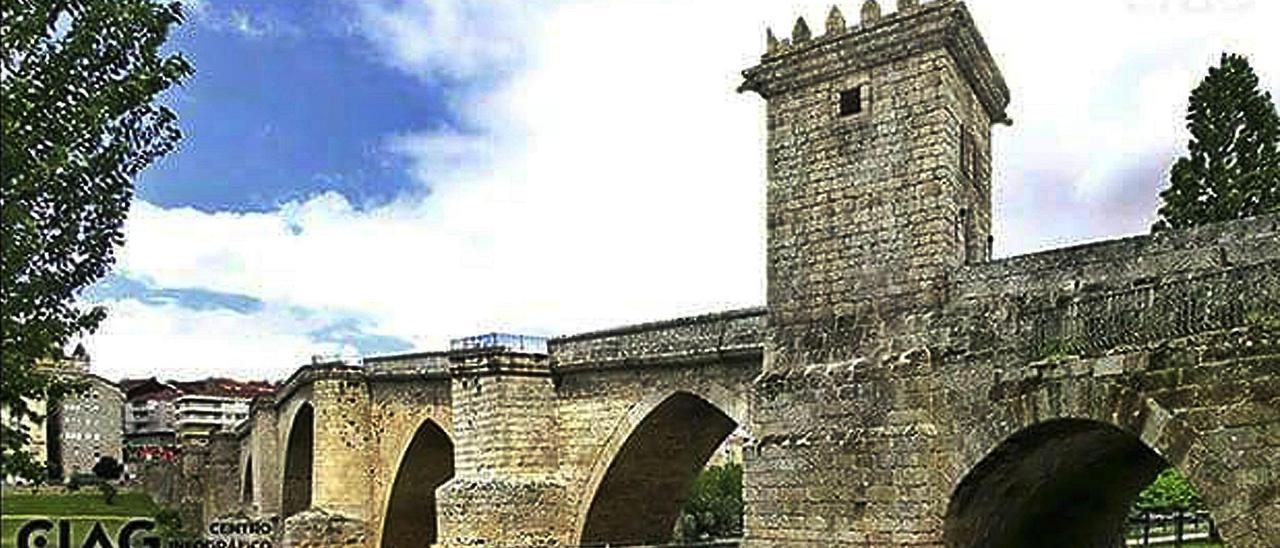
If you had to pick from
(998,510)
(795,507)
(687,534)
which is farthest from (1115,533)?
(687,534)

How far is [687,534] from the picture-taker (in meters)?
56.3

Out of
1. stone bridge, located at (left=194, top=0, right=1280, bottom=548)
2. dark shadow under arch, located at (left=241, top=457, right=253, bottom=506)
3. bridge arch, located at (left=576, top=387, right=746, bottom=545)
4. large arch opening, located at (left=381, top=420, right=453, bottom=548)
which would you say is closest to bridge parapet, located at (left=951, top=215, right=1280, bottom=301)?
stone bridge, located at (left=194, top=0, right=1280, bottom=548)

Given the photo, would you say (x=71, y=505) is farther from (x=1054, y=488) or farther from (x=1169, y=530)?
(x=1169, y=530)

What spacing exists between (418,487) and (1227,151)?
23.0 meters

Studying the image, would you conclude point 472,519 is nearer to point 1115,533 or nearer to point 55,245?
point 1115,533

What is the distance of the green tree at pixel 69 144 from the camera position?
7523 millimetres

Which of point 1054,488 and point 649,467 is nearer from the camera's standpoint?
point 1054,488

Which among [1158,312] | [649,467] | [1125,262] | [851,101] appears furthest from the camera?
[649,467]

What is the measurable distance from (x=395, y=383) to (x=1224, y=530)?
85.3ft

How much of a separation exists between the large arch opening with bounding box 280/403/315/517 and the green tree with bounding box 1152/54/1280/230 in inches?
1176

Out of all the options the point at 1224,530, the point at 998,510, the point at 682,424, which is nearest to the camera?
the point at 1224,530

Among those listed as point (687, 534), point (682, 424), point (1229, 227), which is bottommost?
point (687, 534)

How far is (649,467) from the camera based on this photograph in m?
28.0

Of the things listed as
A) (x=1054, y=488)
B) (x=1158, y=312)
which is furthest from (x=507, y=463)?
(x=1158, y=312)
